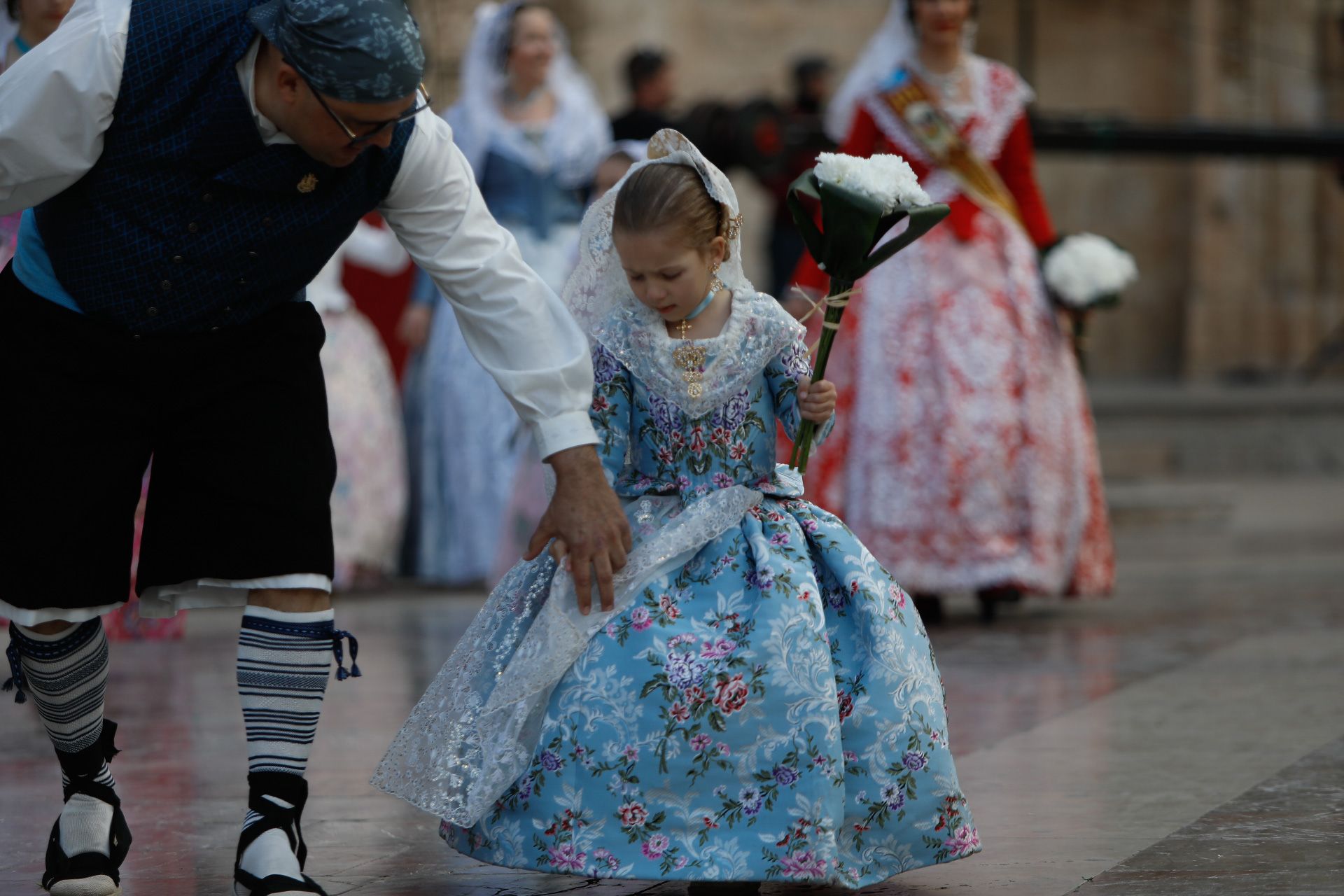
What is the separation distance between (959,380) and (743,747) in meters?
3.50

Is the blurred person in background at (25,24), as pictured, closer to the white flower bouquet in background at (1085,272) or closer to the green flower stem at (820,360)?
the green flower stem at (820,360)

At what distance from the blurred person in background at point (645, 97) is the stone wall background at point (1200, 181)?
9.13 m

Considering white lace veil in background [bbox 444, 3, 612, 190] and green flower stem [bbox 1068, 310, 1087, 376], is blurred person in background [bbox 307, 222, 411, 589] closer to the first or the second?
white lace veil in background [bbox 444, 3, 612, 190]

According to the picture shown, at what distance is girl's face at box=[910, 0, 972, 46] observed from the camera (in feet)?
20.2

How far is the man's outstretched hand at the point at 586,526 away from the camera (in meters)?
3.00

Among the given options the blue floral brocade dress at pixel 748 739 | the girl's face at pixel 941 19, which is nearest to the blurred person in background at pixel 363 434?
the girl's face at pixel 941 19

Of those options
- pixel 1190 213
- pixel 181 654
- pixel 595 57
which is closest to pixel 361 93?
pixel 181 654

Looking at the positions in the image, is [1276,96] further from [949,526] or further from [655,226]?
[655,226]

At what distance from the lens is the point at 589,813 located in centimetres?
289

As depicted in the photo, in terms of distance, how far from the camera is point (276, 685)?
297 centimetres

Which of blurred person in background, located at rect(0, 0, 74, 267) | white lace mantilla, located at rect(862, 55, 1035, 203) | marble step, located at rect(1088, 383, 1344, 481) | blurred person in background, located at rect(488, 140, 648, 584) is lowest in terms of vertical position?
marble step, located at rect(1088, 383, 1344, 481)

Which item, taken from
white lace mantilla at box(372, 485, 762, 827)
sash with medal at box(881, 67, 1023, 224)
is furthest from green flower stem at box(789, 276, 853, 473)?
sash with medal at box(881, 67, 1023, 224)

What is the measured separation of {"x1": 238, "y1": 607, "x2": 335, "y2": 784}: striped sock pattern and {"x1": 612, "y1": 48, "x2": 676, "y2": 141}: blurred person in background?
5.57 meters

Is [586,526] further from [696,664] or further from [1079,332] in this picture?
[1079,332]
